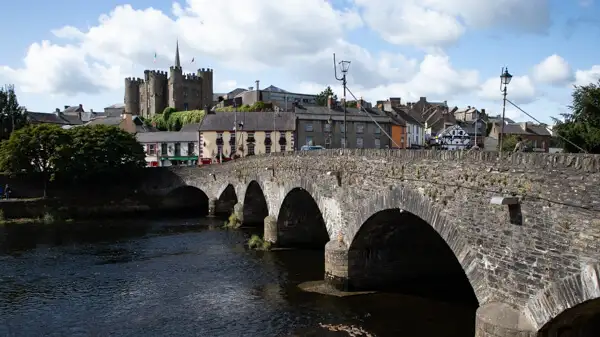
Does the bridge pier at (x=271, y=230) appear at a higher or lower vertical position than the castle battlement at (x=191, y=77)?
lower

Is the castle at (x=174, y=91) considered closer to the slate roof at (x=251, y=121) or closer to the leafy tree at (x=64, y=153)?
the slate roof at (x=251, y=121)

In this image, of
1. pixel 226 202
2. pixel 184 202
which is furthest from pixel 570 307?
pixel 184 202

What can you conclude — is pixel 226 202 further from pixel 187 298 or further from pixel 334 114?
pixel 187 298

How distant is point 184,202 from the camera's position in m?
55.0

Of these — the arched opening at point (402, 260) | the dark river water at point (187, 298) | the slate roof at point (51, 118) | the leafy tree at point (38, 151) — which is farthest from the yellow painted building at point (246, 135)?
the arched opening at point (402, 260)

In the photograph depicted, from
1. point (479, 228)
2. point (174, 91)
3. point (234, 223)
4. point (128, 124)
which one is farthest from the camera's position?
point (174, 91)

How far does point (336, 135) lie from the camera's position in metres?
62.9

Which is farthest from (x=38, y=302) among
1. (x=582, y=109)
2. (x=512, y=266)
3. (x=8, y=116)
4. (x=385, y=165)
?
(x=8, y=116)

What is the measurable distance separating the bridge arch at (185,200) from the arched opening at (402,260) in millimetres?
33510

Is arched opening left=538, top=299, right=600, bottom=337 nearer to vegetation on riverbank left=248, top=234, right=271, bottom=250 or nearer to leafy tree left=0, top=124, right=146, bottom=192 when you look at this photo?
vegetation on riverbank left=248, top=234, right=271, bottom=250

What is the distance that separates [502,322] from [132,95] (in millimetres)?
113745

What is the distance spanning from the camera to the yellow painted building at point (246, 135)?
200 feet

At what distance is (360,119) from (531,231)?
51.2 m

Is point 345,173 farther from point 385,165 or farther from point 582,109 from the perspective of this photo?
point 582,109
